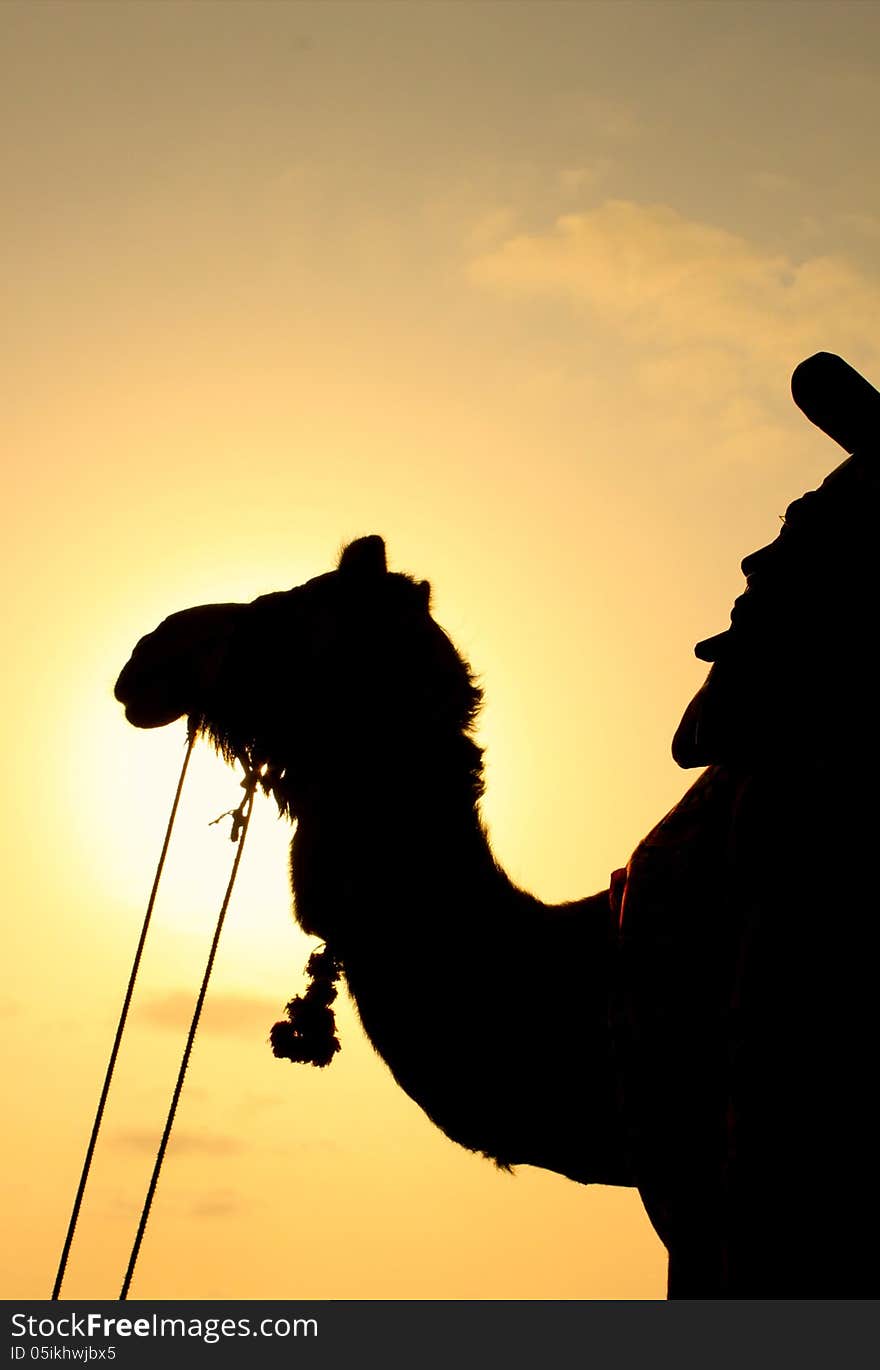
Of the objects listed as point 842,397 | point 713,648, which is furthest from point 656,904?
point 842,397

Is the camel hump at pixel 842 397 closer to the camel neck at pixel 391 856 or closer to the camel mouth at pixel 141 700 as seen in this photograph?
the camel neck at pixel 391 856

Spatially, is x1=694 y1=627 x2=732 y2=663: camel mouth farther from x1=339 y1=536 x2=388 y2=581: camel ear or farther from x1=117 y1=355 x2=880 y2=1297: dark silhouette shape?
x1=339 y1=536 x2=388 y2=581: camel ear

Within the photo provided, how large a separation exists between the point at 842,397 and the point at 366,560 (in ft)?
5.99

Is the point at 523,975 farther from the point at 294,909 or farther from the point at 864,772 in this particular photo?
the point at 864,772

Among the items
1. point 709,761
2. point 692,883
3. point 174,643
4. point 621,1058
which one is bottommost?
point 621,1058

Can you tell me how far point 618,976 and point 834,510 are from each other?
4.57ft

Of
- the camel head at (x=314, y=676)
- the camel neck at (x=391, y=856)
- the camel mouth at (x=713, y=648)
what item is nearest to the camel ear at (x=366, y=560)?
the camel head at (x=314, y=676)

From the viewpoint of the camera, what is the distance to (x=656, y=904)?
3672 millimetres

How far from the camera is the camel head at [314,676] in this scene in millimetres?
4559

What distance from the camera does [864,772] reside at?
10.7 feet

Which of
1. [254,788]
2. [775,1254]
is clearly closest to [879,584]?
[775,1254]

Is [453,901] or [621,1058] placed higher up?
[453,901]

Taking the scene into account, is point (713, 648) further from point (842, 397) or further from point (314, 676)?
point (314, 676)

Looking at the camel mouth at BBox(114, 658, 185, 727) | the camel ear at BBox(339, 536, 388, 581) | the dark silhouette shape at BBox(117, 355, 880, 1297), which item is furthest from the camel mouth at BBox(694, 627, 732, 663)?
the camel mouth at BBox(114, 658, 185, 727)
